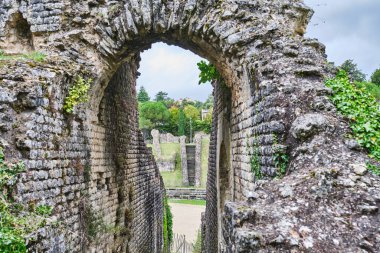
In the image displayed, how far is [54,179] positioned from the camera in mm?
4867

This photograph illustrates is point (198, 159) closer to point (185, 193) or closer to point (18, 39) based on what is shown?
point (185, 193)

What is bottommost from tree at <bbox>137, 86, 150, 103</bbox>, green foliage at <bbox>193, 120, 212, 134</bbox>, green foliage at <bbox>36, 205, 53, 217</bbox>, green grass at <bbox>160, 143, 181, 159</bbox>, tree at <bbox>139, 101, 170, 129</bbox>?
green foliage at <bbox>36, 205, 53, 217</bbox>

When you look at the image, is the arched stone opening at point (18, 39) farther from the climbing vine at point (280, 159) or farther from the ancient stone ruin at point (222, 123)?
the climbing vine at point (280, 159)

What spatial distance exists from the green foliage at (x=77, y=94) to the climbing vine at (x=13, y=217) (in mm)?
1524

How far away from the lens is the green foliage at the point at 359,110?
3752 millimetres

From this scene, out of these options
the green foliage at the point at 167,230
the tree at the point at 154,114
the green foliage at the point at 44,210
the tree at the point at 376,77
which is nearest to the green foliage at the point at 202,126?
the tree at the point at 154,114

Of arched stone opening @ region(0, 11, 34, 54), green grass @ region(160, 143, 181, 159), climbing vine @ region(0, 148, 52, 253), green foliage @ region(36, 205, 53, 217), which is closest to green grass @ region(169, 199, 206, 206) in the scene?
green grass @ region(160, 143, 181, 159)

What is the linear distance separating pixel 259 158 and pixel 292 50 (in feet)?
5.69

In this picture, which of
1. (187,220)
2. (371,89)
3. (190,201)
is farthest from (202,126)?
(371,89)

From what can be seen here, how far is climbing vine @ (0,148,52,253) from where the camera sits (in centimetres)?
340

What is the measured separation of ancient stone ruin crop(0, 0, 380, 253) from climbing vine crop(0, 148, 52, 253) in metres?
0.16

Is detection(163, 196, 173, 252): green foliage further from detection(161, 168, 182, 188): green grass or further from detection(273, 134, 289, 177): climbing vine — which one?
detection(161, 168, 182, 188): green grass

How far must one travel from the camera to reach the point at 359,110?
419 centimetres

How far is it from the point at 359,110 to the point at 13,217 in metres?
4.30
